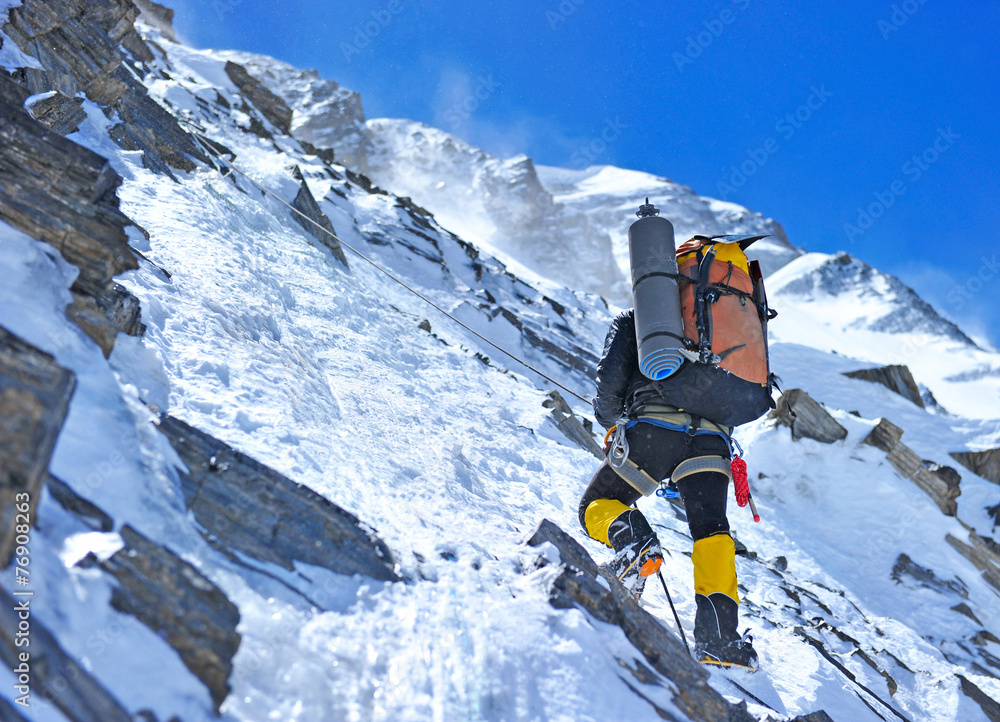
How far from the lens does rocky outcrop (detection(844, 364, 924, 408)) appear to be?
56.9ft

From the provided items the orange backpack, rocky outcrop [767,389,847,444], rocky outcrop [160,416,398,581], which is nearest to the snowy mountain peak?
rocky outcrop [767,389,847,444]

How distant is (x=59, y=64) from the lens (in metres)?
7.92

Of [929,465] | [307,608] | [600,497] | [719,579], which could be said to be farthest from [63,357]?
[929,465]

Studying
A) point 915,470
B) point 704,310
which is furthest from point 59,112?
point 915,470

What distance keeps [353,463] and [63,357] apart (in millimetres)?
1609

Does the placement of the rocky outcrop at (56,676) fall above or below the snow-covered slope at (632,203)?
below

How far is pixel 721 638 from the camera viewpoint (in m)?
2.99

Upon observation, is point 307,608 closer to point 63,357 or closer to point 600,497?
point 63,357

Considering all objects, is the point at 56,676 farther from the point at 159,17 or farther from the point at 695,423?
the point at 159,17

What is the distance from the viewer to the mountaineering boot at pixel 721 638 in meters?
2.99

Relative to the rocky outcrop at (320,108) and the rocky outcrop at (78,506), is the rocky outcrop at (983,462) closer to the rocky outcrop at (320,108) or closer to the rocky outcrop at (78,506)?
the rocky outcrop at (78,506)

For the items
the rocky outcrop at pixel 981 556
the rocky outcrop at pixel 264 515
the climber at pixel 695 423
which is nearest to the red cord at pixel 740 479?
the climber at pixel 695 423

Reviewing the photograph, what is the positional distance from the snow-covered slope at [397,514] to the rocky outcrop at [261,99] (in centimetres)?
1651

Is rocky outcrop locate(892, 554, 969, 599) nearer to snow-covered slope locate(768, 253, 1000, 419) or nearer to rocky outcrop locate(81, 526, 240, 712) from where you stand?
rocky outcrop locate(81, 526, 240, 712)
